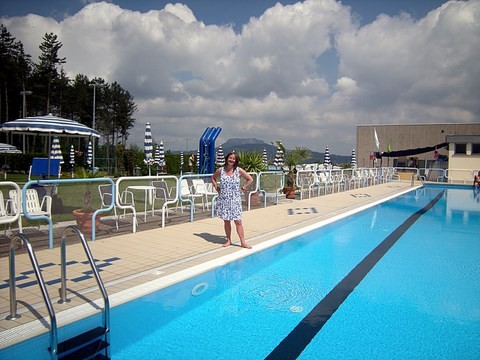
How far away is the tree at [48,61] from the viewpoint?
38.6 m

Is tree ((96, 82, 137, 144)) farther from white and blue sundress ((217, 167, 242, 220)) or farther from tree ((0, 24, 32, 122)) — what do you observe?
white and blue sundress ((217, 167, 242, 220))

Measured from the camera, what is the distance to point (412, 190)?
21203 mm

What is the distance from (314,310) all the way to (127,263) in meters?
2.63

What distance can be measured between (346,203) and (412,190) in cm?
956

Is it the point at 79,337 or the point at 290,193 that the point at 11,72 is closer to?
the point at 290,193

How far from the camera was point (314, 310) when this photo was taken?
14.7 feet

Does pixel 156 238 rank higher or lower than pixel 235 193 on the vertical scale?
lower

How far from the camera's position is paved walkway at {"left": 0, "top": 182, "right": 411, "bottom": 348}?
12.1 feet

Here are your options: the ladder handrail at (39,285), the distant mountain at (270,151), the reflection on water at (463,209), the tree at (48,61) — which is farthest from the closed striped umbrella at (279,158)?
the tree at (48,61)

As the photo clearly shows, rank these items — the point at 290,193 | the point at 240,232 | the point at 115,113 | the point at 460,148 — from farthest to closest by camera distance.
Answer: the point at 115,113 → the point at 460,148 → the point at 290,193 → the point at 240,232

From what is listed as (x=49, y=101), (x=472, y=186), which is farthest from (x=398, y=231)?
(x=49, y=101)

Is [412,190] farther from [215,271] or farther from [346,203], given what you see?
[215,271]

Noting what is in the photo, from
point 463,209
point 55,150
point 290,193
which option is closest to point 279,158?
point 290,193

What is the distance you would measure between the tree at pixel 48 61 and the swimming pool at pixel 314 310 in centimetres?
3935
